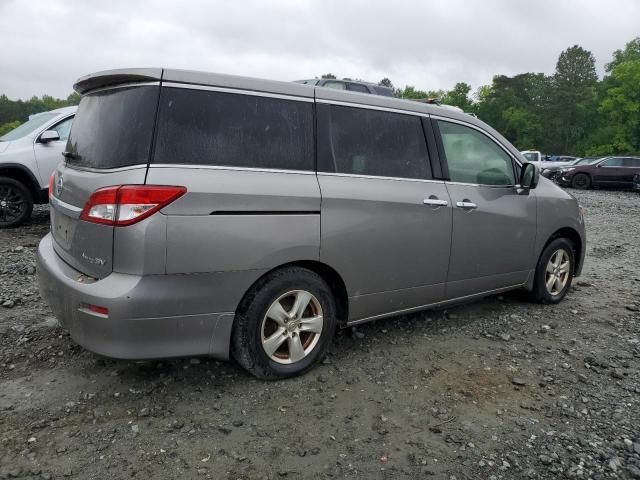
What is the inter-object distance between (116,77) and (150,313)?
4.56 ft

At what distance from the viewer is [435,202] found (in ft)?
12.6

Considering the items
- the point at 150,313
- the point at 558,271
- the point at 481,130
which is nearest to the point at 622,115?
the point at 558,271

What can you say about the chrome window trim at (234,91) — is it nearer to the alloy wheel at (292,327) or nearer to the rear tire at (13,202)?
the alloy wheel at (292,327)

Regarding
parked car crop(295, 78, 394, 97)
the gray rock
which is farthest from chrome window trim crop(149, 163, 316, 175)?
parked car crop(295, 78, 394, 97)

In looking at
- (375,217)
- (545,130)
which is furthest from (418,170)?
(545,130)

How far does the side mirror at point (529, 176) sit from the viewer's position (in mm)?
4492

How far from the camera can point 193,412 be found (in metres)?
2.94

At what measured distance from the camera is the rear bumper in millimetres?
2686

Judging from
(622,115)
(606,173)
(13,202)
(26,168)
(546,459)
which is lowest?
(546,459)

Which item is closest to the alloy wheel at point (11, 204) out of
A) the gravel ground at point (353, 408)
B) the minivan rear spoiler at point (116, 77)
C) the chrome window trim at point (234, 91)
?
the gravel ground at point (353, 408)

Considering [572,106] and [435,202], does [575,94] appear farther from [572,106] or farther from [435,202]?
[435,202]

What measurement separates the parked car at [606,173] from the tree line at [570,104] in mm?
37175

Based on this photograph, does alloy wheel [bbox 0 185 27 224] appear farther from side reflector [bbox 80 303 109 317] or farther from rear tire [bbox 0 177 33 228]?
side reflector [bbox 80 303 109 317]

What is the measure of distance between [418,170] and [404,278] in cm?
82
